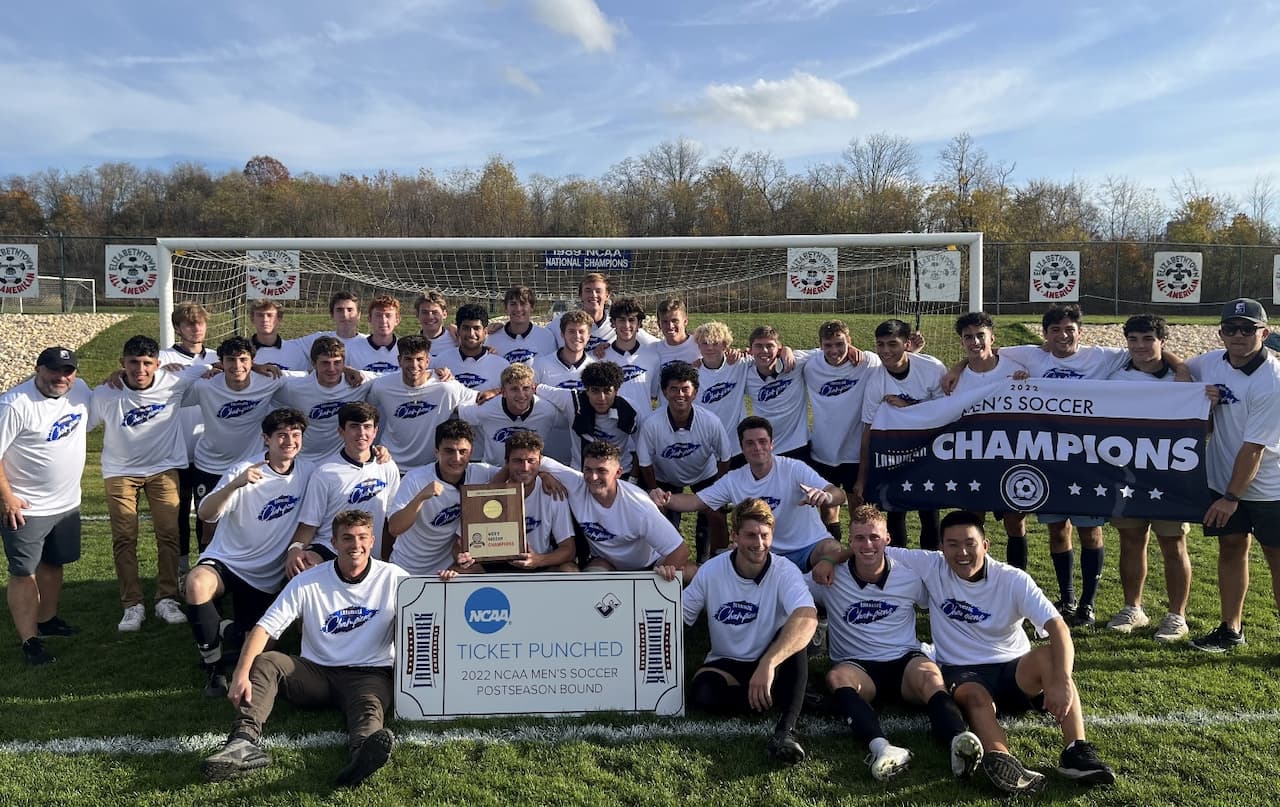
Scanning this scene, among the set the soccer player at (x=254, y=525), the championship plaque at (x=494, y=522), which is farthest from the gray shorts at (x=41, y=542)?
the championship plaque at (x=494, y=522)

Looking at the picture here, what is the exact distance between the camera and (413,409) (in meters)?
5.72

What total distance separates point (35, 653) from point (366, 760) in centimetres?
284

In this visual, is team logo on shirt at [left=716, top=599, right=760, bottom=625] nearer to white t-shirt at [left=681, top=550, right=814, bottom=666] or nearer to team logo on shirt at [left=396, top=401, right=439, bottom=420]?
white t-shirt at [left=681, top=550, right=814, bottom=666]

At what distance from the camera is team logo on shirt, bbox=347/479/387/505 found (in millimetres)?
4836

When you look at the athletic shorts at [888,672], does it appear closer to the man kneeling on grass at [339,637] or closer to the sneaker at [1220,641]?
the sneaker at [1220,641]

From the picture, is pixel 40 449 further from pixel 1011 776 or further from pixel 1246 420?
pixel 1246 420

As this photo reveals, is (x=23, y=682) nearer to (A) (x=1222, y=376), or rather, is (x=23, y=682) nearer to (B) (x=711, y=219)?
(A) (x=1222, y=376)

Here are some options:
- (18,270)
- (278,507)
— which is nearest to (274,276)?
(278,507)

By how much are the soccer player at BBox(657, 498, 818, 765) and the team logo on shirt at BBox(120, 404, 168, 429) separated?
3822mm

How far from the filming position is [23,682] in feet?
Result: 14.9

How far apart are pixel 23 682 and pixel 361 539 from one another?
232 centimetres

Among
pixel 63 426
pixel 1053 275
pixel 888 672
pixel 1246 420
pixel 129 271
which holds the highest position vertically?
pixel 1053 275

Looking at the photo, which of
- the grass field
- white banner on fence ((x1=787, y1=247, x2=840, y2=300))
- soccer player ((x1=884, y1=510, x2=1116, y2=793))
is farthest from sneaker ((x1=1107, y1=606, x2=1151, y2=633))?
white banner on fence ((x1=787, y1=247, x2=840, y2=300))

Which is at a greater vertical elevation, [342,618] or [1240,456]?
[1240,456]
